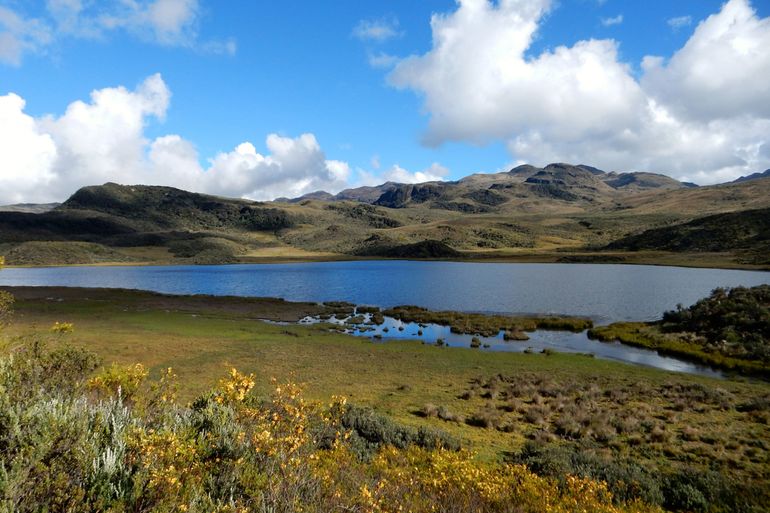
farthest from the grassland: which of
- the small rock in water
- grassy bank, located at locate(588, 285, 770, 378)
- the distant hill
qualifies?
the distant hill

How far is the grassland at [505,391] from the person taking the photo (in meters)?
16.1

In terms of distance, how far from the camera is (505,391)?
25.3 meters

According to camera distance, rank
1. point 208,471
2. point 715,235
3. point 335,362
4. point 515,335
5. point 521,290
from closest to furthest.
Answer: point 208,471
point 335,362
point 515,335
point 521,290
point 715,235

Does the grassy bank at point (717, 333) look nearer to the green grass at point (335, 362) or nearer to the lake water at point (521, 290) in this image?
the green grass at point (335, 362)

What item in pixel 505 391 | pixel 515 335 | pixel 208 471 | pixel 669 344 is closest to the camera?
pixel 208 471

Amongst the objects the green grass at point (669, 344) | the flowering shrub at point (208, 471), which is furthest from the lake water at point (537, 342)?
the flowering shrub at point (208, 471)

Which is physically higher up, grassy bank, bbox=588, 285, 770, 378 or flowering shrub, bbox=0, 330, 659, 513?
flowering shrub, bbox=0, 330, 659, 513

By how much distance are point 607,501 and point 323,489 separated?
21.9 feet

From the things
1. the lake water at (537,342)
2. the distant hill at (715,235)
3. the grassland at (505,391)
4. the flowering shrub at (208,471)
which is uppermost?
the distant hill at (715,235)

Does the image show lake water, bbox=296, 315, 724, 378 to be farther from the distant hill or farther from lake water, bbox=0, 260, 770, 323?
the distant hill

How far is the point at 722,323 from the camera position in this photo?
42031 mm

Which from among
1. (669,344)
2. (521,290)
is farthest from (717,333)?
(521,290)

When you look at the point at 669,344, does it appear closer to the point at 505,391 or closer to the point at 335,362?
the point at 505,391

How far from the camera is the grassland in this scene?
16094 millimetres
